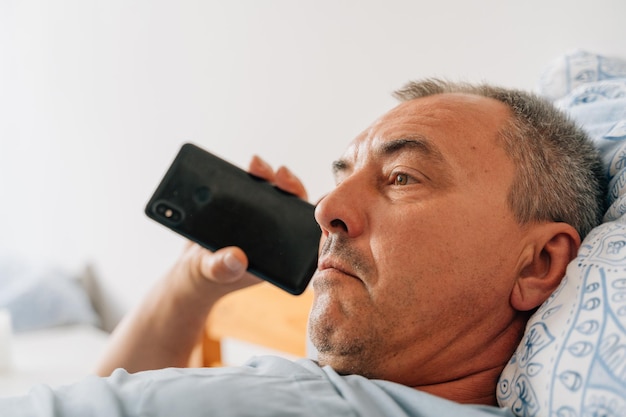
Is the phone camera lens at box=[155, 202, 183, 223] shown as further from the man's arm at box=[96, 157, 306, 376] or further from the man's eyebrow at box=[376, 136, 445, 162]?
the man's eyebrow at box=[376, 136, 445, 162]

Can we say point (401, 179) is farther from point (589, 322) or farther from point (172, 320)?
point (172, 320)

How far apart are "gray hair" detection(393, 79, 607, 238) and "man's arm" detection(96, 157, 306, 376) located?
0.51 meters

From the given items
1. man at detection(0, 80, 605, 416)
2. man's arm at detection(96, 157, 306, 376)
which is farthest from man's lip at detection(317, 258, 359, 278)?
man's arm at detection(96, 157, 306, 376)

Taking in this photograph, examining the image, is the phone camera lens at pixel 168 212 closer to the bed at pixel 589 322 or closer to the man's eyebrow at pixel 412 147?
the man's eyebrow at pixel 412 147

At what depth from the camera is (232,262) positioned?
3.44 feet

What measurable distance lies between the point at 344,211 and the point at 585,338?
0.95 ft

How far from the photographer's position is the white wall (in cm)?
125

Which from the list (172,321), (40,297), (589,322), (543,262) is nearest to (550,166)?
(543,262)

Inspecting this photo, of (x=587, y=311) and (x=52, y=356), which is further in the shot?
(x=52, y=356)

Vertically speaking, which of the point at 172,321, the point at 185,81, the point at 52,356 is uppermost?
the point at 185,81

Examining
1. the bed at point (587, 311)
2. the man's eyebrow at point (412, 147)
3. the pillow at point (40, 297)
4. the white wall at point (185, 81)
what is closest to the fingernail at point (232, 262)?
the bed at point (587, 311)

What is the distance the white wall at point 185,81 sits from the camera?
1.25 meters

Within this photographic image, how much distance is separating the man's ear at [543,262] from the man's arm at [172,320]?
50 centimetres

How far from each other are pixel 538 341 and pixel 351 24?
0.94 metres
